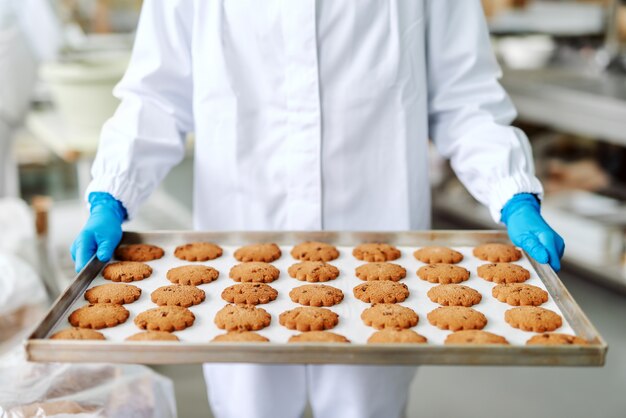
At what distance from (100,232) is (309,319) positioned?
0.47 m

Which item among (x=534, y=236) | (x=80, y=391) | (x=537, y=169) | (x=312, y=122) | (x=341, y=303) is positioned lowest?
(x=537, y=169)

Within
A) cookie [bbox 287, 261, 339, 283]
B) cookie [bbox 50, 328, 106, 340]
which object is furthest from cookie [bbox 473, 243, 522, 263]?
cookie [bbox 50, 328, 106, 340]

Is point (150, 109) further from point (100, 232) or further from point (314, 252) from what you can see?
point (314, 252)

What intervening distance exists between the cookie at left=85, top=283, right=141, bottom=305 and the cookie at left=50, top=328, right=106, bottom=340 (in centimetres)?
13

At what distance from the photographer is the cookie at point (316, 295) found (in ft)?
4.51

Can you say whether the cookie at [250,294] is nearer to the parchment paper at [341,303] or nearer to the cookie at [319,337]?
the parchment paper at [341,303]

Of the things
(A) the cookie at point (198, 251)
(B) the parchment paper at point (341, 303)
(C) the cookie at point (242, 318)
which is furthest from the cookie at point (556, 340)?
(A) the cookie at point (198, 251)

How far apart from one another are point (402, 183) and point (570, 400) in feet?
4.62

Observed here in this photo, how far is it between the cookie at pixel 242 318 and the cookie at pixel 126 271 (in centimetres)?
22

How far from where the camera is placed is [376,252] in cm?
154

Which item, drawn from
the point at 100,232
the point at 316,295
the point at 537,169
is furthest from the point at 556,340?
the point at 537,169

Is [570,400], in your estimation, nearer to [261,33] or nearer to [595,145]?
[595,145]

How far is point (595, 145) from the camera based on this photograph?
3.53 m

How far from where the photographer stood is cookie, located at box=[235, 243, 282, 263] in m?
1.53
